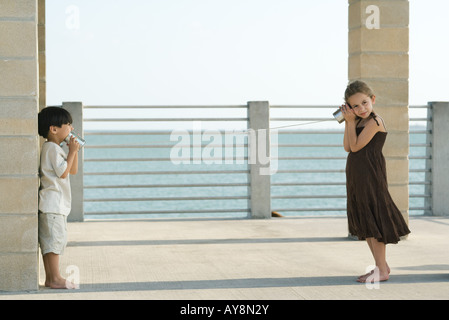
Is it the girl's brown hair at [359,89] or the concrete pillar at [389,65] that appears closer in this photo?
the girl's brown hair at [359,89]

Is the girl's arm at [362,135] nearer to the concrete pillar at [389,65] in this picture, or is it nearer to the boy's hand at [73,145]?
the boy's hand at [73,145]

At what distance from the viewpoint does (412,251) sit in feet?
22.2

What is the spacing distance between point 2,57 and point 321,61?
152 ft

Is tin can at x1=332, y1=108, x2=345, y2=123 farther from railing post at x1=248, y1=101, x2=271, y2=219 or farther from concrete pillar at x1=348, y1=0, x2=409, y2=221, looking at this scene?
railing post at x1=248, y1=101, x2=271, y2=219

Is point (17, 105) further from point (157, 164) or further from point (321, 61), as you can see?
point (157, 164)

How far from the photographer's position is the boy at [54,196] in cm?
500

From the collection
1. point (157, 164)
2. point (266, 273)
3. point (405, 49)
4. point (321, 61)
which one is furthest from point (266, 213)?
point (157, 164)

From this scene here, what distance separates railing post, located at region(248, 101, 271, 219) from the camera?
375 inches

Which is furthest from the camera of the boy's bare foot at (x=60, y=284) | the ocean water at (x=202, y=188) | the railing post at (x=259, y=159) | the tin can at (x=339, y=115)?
the ocean water at (x=202, y=188)

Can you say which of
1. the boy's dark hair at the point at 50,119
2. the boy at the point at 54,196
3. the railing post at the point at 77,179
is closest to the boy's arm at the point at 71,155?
the boy at the point at 54,196

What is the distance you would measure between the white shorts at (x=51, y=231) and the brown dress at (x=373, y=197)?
1994 millimetres

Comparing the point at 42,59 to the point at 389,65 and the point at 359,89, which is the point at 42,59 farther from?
the point at 359,89

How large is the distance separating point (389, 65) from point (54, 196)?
3.92 m

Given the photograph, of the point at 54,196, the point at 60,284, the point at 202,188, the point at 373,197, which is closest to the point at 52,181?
the point at 54,196
